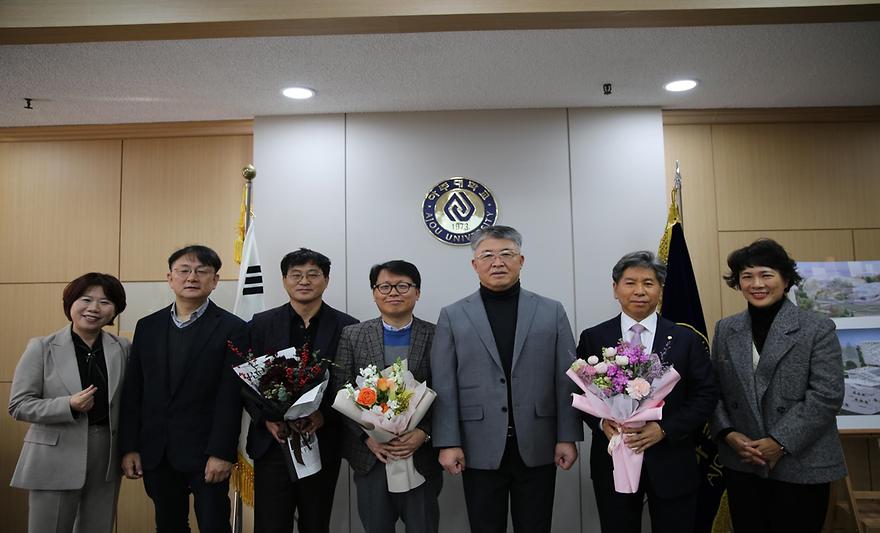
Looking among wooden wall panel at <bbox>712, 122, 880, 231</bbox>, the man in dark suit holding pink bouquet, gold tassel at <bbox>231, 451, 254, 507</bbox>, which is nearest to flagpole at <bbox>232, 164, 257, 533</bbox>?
gold tassel at <bbox>231, 451, 254, 507</bbox>

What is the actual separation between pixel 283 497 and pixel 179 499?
0.54 m

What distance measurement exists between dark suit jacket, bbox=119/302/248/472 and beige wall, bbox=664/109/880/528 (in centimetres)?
329

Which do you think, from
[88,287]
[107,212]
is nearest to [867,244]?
[88,287]

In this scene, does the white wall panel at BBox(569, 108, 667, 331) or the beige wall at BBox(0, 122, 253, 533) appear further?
the beige wall at BBox(0, 122, 253, 533)

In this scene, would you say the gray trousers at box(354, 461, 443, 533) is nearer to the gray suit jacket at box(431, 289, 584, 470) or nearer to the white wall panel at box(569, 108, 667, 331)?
the gray suit jacket at box(431, 289, 584, 470)

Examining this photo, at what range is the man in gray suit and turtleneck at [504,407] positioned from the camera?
8.64 feet

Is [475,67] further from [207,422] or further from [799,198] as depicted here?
[799,198]

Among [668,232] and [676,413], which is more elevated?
[668,232]

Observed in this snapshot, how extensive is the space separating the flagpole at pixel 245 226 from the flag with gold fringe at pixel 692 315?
2674mm

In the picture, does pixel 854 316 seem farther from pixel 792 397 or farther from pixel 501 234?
pixel 501 234

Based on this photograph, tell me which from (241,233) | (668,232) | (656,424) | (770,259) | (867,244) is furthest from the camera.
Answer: (867,244)

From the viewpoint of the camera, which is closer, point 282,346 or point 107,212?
point 282,346

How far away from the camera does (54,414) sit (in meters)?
2.79

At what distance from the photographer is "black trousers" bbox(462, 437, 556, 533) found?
2.66 m
